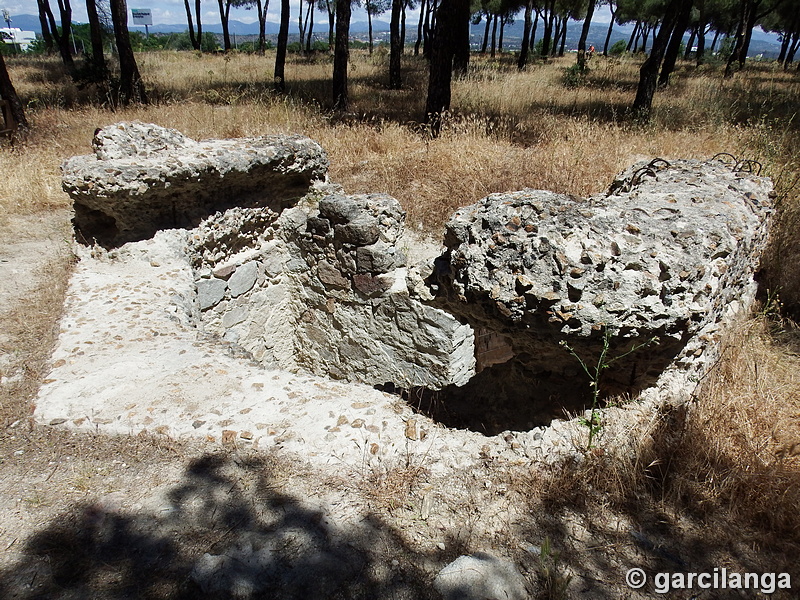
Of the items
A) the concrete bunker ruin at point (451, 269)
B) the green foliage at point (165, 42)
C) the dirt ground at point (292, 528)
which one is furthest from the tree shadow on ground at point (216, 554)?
the green foliage at point (165, 42)

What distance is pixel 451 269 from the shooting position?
296 centimetres

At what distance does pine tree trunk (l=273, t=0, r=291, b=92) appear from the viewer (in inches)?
487

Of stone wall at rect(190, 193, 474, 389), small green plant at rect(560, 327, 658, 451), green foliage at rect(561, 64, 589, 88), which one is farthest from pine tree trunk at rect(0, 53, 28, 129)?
green foliage at rect(561, 64, 589, 88)

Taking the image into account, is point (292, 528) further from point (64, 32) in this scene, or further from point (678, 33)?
point (64, 32)

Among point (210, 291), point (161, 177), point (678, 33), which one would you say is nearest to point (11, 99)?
point (161, 177)

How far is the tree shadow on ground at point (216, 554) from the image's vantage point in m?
1.89

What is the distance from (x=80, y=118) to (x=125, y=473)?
894 cm

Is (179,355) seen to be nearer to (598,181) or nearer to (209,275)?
(209,275)

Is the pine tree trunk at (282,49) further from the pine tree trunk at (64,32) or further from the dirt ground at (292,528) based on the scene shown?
the dirt ground at (292,528)

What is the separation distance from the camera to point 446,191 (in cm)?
621

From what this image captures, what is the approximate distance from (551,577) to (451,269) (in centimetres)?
165

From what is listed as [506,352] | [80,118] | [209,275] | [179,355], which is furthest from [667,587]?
[80,118]

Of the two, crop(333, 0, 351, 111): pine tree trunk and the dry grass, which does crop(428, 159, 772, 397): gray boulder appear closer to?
the dry grass

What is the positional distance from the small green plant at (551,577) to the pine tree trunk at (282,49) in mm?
12277
